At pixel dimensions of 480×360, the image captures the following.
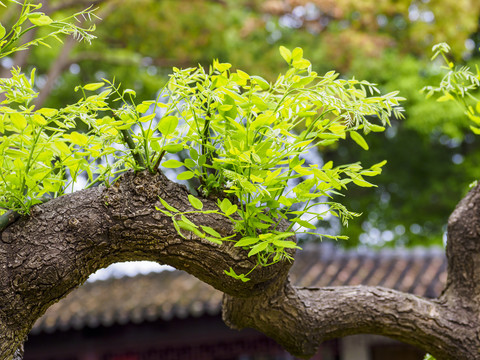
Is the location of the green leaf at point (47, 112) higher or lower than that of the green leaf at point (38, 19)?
lower

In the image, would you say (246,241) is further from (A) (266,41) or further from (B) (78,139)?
(A) (266,41)

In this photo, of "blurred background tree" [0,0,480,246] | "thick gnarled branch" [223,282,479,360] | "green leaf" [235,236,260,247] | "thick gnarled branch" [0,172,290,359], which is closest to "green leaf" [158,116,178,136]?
"thick gnarled branch" [0,172,290,359]

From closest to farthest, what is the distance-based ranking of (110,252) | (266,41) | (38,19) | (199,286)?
(38,19) < (110,252) < (199,286) < (266,41)

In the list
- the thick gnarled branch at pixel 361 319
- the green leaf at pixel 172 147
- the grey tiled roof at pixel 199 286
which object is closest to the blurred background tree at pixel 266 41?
the grey tiled roof at pixel 199 286

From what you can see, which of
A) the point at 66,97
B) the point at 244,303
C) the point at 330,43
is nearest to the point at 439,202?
the point at 330,43

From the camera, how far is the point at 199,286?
17.3 ft

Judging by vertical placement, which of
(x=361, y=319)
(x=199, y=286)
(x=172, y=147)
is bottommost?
(x=361, y=319)

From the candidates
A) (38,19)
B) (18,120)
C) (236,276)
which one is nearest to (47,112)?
(18,120)

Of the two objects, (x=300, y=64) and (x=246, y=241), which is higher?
(x=300, y=64)

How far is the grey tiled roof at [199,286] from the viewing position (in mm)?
4898

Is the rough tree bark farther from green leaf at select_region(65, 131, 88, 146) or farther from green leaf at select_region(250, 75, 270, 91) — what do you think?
green leaf at select_region(250, 75, 270, 91)

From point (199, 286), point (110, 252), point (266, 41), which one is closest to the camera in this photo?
point (110, 252)

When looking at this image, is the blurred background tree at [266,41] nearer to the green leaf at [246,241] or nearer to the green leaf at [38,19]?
the green leaf at [38,19]

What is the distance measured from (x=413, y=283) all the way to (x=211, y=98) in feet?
14.5
